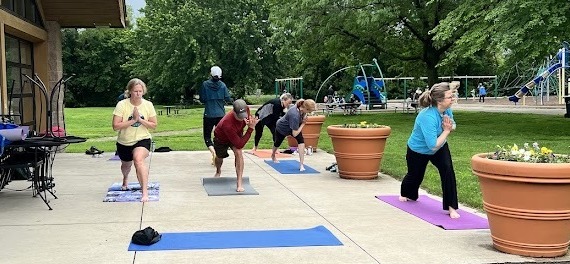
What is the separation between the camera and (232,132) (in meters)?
8.65

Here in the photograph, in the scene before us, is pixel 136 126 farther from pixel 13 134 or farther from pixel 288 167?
pixel 288 167

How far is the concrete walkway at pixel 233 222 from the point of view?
5371 millimetres

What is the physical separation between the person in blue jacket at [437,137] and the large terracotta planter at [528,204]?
1300 millimetres

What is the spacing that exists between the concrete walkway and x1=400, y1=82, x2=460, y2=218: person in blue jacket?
54 cm

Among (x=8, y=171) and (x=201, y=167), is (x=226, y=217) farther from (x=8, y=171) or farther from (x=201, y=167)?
(x=201, y=167)

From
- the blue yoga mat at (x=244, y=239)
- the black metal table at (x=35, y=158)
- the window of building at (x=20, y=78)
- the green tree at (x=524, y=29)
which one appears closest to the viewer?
the blue yoga mat at (x=244, y=239)

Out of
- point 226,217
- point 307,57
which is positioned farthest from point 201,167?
point 307,57

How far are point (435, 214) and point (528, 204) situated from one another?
2.02 m

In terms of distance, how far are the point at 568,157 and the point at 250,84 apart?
4514 cm

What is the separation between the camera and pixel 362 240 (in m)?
5.94

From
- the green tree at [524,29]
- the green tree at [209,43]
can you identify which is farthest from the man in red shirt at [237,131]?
the green tree at [209,43]

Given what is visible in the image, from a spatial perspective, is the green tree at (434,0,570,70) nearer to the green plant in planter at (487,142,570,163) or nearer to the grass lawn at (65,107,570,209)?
the grass lawn at (65,107,570,209)

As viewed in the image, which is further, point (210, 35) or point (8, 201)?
point (210, 35)

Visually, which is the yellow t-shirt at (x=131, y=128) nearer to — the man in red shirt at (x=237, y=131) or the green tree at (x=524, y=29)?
the man in red shirt at (x=237, y=131)
